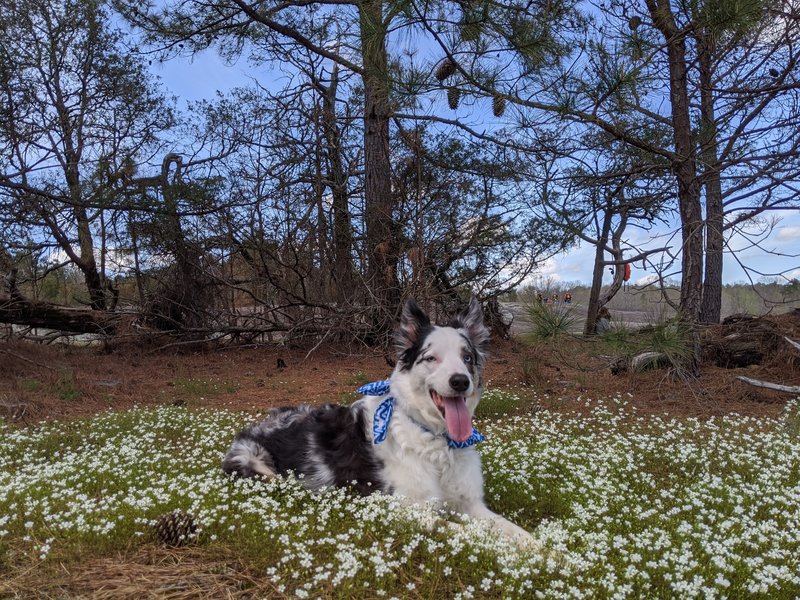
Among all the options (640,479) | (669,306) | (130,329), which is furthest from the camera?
(130,329)

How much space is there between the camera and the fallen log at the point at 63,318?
15.3 m

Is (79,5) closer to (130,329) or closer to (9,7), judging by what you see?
(9,7)

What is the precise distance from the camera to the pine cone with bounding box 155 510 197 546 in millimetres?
4152

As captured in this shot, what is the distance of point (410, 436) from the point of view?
16.3ft

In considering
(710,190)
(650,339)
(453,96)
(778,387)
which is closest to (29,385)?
(453,96)

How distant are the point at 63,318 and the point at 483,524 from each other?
15.2 meters

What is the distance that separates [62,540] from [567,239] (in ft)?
28.5

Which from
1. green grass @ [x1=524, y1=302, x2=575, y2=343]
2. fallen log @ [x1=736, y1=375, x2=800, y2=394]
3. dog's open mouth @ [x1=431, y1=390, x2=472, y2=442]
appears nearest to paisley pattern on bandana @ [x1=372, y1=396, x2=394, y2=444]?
dog's open mouth @ [x1=431, y1=390, x2=472, y2=442]

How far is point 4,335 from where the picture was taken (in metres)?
14.7

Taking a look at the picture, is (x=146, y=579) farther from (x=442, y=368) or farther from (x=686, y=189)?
(x=686, y=189)

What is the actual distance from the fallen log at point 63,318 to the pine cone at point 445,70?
11.9m

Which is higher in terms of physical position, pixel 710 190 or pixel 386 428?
pixel 710 190

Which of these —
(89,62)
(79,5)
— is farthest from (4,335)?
(79,5)

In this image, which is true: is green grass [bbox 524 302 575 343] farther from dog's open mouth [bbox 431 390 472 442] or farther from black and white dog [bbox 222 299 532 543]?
dog's open mouth [bbox 431 390 472 442]
